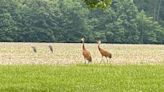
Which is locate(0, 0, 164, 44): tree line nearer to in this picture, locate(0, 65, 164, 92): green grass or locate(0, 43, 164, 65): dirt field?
locate(0, 43, 164, 65): dirt field

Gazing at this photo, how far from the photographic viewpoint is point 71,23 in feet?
332

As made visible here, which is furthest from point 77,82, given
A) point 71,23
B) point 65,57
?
point 71,23

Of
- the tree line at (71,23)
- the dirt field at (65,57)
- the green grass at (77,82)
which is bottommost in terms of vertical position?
the tree line at (71,23)

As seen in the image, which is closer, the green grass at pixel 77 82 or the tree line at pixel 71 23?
the green grass at pixel 77 82

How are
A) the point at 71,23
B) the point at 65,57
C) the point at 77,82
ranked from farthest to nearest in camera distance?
the point at 71,23 < the point at 65,57 < the point at 77,82

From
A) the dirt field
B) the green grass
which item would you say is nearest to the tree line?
the dirt field

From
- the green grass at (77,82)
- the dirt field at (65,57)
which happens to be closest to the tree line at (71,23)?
the dirt field at (65,57)

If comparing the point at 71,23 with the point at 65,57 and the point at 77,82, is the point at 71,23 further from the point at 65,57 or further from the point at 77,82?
the point at 77,82

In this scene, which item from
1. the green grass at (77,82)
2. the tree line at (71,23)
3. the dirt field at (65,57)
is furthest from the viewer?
the tree line at (71,23)

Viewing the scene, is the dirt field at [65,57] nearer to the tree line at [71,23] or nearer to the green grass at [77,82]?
the green grass at [77,82]

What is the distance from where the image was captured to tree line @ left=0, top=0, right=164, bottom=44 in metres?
95.3

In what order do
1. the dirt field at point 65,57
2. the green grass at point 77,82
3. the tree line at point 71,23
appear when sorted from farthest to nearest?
1. the tree line at point 71,23
2. the dirt field at point 65,57
3. the green grass at point 77,82

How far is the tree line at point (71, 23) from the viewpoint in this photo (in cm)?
9531

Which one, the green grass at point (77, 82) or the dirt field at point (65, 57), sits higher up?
the green grass at point (77, 82)
